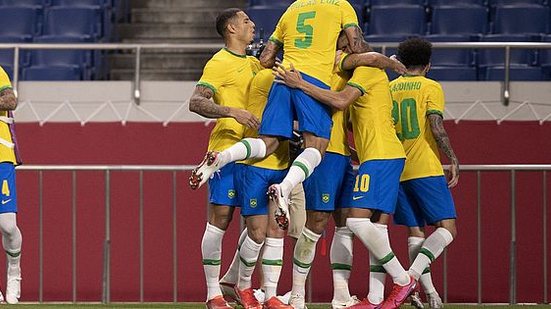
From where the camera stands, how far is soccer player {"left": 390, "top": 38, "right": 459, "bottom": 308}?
32.9 feet

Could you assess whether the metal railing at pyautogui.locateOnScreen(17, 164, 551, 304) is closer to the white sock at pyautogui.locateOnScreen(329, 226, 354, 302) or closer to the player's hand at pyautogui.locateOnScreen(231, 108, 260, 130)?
the white sock at pyautogui.locateOnScreen(329, 226, 354, 302)

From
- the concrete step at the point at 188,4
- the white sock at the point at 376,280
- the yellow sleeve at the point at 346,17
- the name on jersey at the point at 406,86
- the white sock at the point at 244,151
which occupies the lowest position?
the white sock at the point at 376,280

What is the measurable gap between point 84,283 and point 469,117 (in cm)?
377

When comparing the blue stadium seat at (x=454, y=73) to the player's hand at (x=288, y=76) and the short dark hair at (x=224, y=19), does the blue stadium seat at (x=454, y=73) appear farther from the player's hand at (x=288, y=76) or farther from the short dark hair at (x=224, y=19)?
the player's hand at (x=288, y=76)

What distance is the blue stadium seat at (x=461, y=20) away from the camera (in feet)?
48.6

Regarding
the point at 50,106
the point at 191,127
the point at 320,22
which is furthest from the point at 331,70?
the point at 50,106

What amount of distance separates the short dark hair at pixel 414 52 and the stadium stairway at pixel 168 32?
5.61m

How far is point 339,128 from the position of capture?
9.49m

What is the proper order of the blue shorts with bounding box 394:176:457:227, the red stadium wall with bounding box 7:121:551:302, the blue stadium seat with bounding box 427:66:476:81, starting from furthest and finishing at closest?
the blue stadium seat with bounding box 427:66:476:81
the red stadium wall with bounding box 7:121:551:302
the blue shorts with bounding box 394:176:457:227

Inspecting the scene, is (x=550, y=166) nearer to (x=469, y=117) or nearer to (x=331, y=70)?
(x=469, y=117)

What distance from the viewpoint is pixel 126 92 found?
13.2 meters

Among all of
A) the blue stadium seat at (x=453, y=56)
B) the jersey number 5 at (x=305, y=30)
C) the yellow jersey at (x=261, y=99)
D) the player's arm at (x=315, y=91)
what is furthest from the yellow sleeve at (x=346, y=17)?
the blue stadium seat at (x=453, y=56)

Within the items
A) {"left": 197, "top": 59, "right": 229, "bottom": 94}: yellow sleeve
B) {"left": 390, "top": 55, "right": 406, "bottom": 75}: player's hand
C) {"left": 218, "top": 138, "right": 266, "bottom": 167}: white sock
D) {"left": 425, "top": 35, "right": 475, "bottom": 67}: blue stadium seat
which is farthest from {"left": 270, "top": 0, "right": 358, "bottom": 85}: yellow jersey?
{"left": 425, "top": 35, "right": 475, "bottom": 67}: blue stadium seat

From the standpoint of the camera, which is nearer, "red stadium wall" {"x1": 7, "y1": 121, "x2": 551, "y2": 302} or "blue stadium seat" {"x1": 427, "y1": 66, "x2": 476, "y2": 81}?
"red stadium wall" {"x1": 7, "y1": 121, "x2": 551, "y2": 302}
